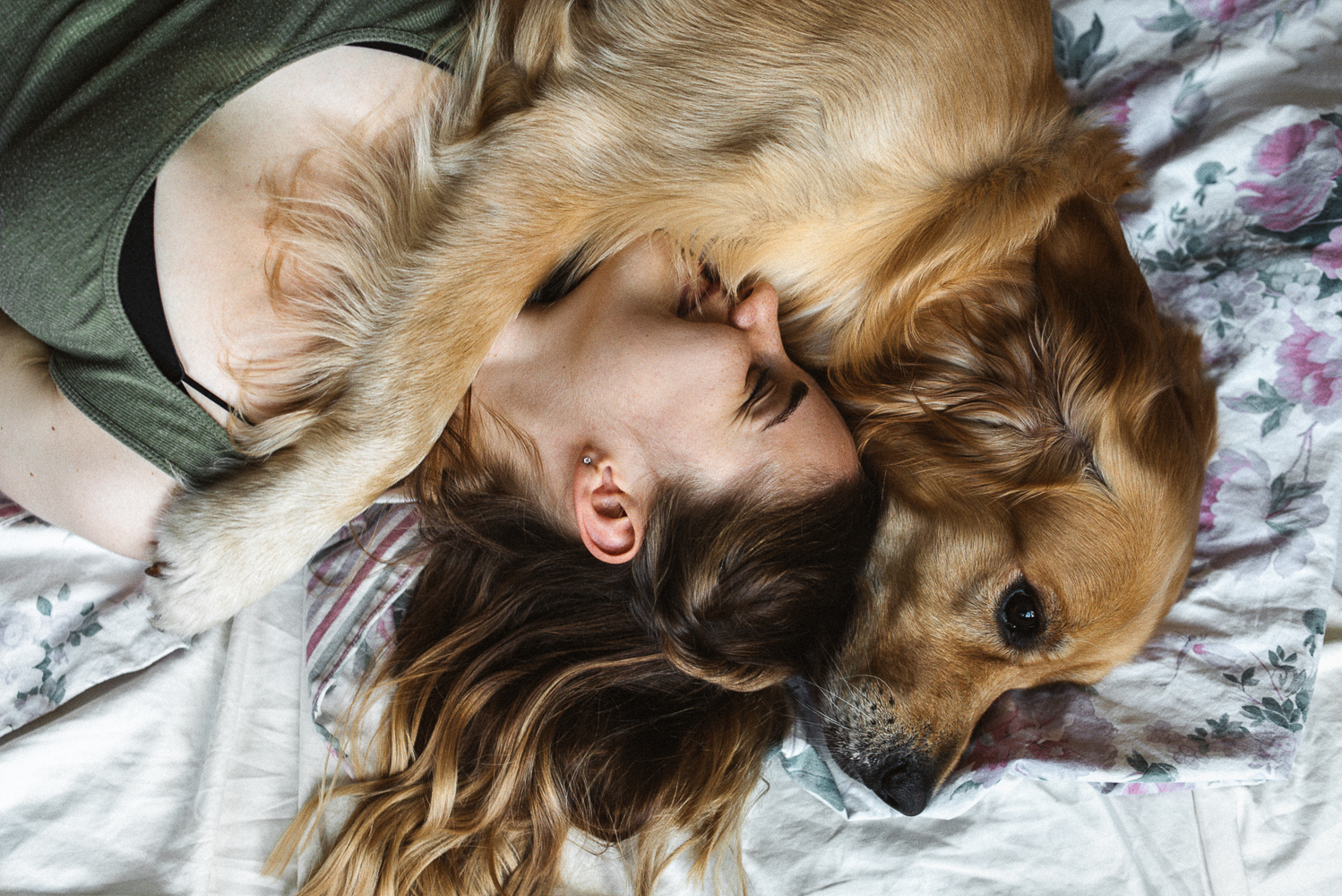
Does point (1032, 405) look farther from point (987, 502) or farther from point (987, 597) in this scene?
point (987, 597)

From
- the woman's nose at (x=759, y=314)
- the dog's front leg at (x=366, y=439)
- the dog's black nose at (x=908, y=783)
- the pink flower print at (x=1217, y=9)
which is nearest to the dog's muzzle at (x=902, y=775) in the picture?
the dog's black nose at (x=908, y=783)

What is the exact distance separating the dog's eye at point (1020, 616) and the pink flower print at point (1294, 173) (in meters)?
1.01

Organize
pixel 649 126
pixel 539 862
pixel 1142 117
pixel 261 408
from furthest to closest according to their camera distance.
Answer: pixel 1142 117, pixel 539 862, pixel 261 408, pixel 649 126

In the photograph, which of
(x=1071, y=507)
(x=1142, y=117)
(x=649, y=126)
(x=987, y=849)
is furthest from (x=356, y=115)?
(x=987, y=849)

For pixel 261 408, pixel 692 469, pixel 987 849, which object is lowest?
pixel 987 849

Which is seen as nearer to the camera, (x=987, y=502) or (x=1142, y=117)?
(x=987, y=502)

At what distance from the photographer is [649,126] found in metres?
1.32

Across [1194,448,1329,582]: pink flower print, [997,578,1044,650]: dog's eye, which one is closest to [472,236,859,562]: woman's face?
[997,578,1044,650]: dog's eye

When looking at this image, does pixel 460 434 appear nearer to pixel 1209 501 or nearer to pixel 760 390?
pixel 760 390

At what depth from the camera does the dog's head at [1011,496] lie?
152 cm

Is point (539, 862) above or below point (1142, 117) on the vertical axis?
below

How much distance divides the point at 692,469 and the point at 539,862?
875 mm

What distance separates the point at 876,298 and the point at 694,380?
382 mm

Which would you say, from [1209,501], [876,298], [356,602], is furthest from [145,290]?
[1209,501]
